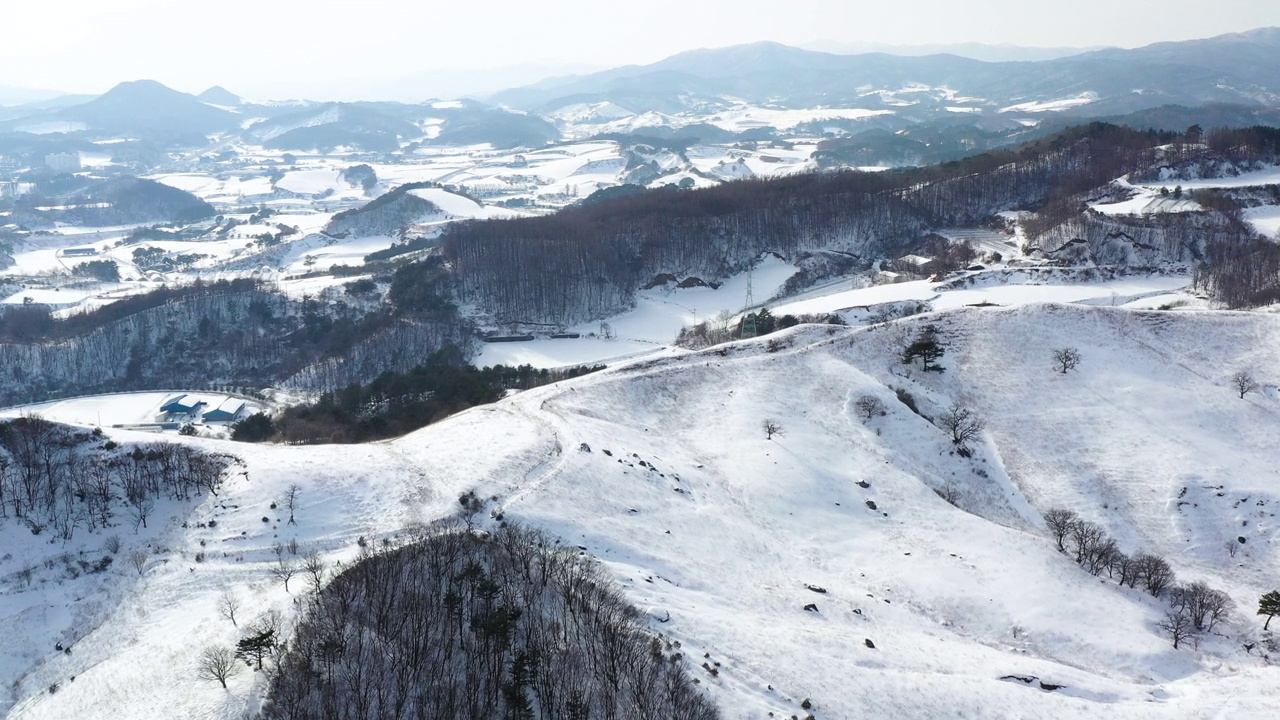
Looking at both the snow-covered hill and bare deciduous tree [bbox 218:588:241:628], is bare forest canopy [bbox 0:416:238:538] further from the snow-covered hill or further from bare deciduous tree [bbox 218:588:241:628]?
bare deciduous tree [bbox 218:588:241:628]

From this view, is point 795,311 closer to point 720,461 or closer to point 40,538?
point 720,461

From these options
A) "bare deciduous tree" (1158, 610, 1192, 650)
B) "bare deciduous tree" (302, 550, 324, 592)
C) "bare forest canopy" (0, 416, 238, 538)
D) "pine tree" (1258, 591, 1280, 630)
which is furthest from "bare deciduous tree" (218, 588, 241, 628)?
"pine tree" (1258, 591, 1280, 630)

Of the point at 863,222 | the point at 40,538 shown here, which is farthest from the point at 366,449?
the point at 863,222

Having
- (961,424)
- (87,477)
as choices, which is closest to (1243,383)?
(961,424)

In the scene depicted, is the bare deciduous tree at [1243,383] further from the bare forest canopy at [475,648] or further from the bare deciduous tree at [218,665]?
the bare deciduous tree at [218,665]

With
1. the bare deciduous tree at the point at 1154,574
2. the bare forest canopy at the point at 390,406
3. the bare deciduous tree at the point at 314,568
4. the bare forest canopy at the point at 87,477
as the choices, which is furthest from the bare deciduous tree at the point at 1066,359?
the bare forest canopy at the point at 87,477

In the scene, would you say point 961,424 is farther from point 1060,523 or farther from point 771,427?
point 771,427

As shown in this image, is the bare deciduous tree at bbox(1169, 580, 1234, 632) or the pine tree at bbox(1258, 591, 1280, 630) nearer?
the bare deciduous tree at bbox(1169, 580, 1234, 632)
